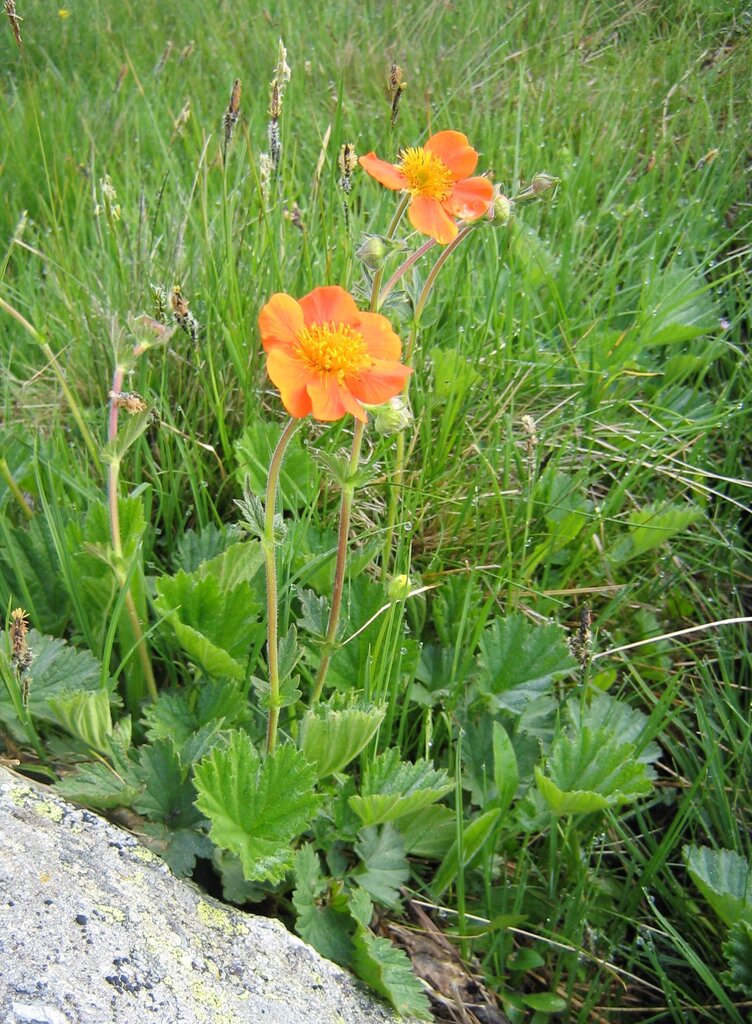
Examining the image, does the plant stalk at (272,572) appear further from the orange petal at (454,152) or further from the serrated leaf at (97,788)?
the orange petal at (454,152)

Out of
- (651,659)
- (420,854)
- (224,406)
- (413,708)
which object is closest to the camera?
(420,854)

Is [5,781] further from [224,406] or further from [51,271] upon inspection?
[51,271]

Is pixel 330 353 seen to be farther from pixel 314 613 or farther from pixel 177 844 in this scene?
pixel 177 844

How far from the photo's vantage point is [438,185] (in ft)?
4.45

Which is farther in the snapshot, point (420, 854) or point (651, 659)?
point (651, 659)

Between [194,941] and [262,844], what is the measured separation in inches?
6.3

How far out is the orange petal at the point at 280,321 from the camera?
42.8 inches

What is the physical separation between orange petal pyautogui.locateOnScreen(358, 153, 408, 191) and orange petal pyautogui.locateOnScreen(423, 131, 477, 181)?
7 cm

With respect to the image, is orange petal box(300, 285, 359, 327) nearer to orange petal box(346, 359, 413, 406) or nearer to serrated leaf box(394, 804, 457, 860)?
orange petal box(346, 359, 413, 406)

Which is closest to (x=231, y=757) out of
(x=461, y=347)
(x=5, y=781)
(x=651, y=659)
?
(x=5, y=781)

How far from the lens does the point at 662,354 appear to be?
2.46 meters

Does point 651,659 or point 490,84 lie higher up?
point 490,84

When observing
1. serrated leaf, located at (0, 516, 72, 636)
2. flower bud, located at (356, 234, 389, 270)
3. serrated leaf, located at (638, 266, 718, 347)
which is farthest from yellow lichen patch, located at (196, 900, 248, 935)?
serrated leaf, located at (638, 266, 718, 347)

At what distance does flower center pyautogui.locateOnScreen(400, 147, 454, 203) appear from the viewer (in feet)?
4.41
